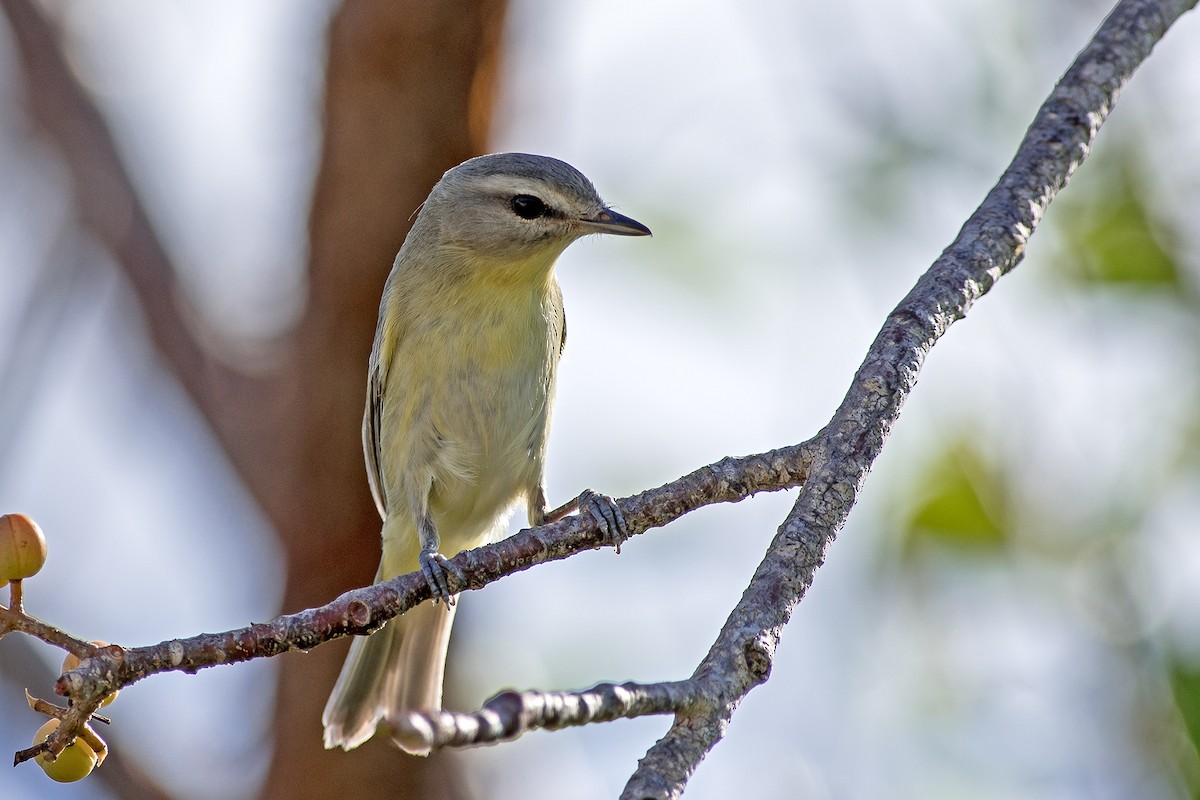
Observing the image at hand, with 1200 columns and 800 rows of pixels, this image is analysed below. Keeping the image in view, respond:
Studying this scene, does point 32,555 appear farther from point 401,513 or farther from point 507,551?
point 401,513

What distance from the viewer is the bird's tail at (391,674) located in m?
4.89

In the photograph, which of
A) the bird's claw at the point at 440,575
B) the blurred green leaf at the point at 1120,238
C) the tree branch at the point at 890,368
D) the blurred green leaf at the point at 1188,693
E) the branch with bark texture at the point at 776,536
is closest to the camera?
the branch with bark texture at the point at 776,536

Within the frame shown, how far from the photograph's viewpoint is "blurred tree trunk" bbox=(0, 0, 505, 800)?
7117 mm

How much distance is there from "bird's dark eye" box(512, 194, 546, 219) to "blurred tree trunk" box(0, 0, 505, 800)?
2.71 metres

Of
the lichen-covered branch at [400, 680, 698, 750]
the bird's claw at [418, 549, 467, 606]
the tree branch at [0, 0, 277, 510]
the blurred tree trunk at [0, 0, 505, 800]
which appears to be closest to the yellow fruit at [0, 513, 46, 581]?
the bird's claw at [418, 549, 467, 606]

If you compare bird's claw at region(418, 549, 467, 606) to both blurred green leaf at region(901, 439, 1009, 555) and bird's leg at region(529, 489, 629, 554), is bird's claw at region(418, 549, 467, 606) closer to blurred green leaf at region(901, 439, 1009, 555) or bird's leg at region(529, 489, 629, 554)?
bird's leg at region(529, 489, 629, 554)

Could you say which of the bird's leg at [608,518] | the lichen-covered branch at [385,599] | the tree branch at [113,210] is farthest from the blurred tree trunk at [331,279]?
the lichen-covered branch at [385,599]

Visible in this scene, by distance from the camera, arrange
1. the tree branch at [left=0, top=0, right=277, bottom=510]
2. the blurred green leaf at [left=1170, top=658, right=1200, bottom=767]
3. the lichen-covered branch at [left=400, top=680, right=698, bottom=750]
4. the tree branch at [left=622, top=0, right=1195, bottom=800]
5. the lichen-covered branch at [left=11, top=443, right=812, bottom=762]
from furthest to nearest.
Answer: the tree branch at [left=0, top=0, right=277, bottom=510]
the blurred green leaf at [left=1170, top=658, right=1200, bottom=767]
the lichen-covered branch at [left=11, top=443, right=812, bottom=762]
the tree branch at [left=622, top=0, right=1195, bottom=800]
the lichen-covered branch at [left=400, top=680, right=698, bottom=750]

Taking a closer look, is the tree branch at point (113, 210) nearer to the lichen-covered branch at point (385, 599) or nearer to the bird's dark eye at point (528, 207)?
the bird's dark eye at point (528, 207)

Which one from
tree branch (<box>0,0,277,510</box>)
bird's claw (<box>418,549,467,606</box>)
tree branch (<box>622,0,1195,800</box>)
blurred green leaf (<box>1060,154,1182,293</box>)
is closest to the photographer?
tree branch (<box>622,0,1195,800</box>)

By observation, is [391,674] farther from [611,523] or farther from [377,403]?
[611,523]

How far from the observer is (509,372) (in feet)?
14.9

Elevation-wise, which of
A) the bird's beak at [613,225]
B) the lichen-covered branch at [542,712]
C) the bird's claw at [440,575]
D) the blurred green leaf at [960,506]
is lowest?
the lichen-covered branch at [542,712]

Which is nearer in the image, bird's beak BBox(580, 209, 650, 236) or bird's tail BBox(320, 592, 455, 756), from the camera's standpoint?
bird's beak BBox(580, 209, 650, 236)
